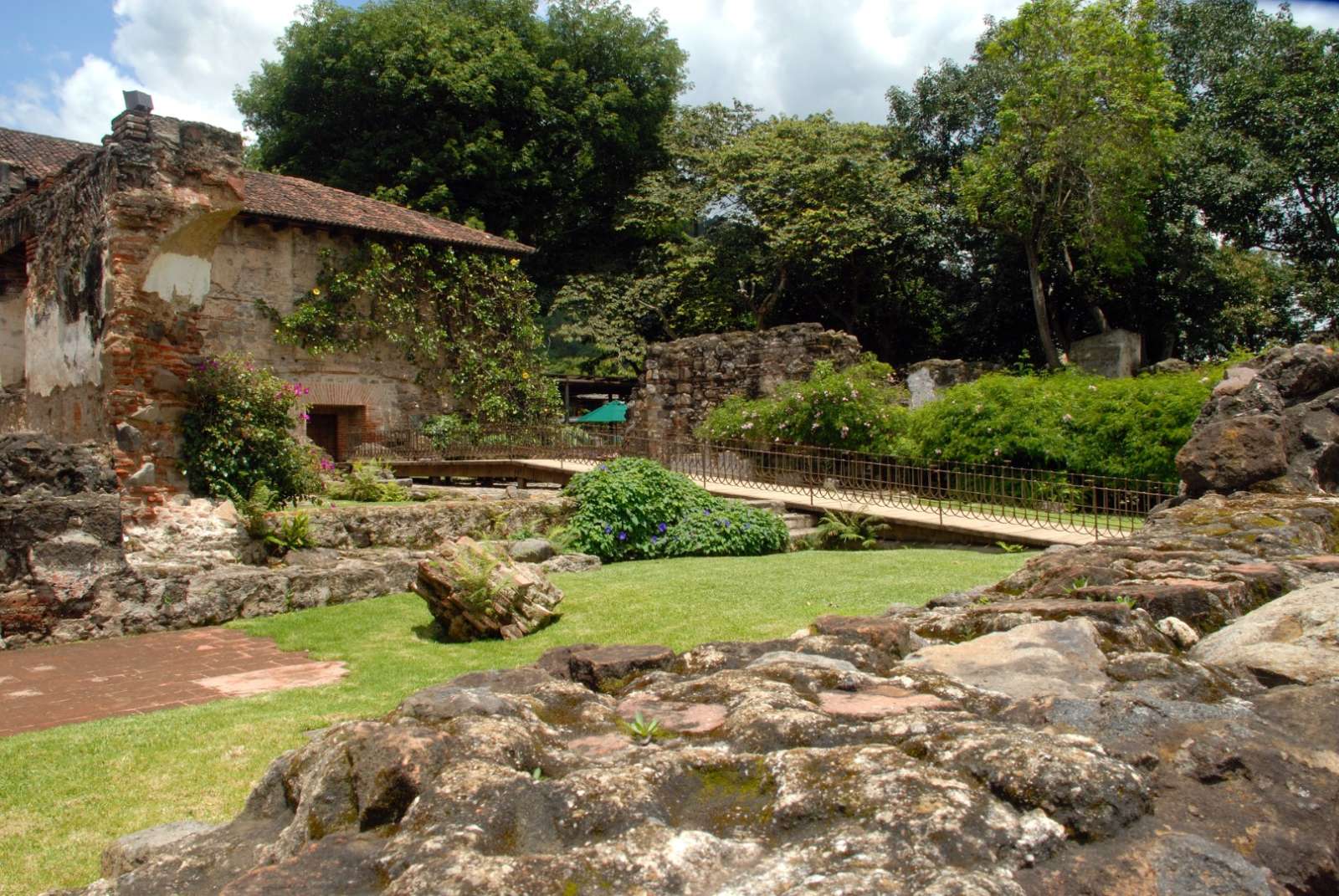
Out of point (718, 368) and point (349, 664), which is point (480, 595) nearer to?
point (349, 664)

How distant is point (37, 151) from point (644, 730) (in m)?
22.2

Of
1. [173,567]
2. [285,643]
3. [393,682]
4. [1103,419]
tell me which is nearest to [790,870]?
[393,682]

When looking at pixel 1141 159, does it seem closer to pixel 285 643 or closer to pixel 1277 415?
pixel 1277 415

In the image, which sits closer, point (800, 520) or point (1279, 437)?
point (1279, 437)

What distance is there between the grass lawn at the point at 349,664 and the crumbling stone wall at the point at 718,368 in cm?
913

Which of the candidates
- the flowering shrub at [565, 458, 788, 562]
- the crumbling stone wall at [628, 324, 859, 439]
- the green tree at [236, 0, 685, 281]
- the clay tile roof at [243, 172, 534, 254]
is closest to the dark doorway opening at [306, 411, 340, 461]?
the clay tile roof at [243, 172, 534, 254]

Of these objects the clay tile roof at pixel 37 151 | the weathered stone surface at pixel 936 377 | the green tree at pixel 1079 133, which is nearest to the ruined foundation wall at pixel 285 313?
the clay tile roof at pixel 37 151

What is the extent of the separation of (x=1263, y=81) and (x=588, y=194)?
18.1 metres

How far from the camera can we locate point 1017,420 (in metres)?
13.7

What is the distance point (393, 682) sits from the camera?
228 inches

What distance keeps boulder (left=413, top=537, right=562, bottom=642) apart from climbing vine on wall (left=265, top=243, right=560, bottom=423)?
45.7ft

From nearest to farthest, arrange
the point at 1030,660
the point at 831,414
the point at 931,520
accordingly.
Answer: the point at 1030,660, the point at 931,520, the point at 831,414

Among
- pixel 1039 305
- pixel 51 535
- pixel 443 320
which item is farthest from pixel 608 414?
pixel 51 535

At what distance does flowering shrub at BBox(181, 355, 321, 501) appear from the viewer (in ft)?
29.9
